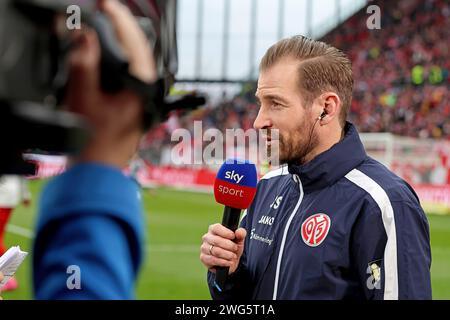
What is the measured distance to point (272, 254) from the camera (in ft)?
7.25

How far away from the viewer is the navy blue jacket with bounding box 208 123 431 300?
1.94 meters

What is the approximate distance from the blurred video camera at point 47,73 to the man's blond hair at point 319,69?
137 centimetres

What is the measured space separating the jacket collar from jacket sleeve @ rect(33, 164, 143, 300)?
1.36 metres

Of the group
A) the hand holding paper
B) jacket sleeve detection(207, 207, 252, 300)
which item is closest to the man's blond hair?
jacket sleeve detection(207, 207, 252, 300)

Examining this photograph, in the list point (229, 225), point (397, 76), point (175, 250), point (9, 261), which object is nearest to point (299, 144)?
point (229, 225)

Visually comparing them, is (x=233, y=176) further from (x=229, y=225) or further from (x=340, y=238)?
(x=340, y=238)

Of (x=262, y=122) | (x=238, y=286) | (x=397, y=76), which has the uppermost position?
(x=397, y=76)

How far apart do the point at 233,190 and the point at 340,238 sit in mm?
419

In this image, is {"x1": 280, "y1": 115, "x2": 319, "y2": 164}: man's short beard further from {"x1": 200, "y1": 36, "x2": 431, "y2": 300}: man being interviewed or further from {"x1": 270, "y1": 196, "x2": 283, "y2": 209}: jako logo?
{"x1": 270, "y1": 196, "x2": 283, "y2": 209}: jako logo

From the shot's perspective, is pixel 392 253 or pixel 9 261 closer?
pixel 392 253

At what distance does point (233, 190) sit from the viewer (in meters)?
2.26

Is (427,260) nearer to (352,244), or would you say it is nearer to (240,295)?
(352,244)

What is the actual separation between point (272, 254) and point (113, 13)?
4.87 feet
